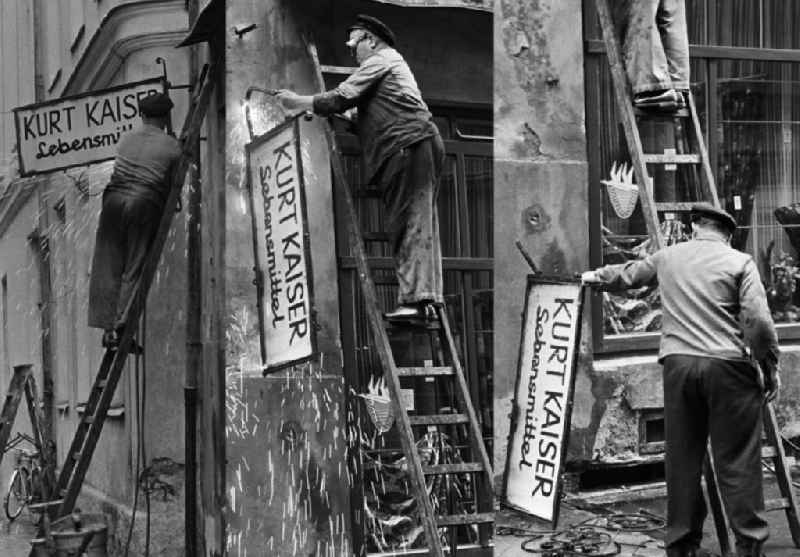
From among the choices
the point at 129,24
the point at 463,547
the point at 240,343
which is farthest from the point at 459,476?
the point at 129,24

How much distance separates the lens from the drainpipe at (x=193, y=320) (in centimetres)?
979

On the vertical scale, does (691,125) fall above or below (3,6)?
below

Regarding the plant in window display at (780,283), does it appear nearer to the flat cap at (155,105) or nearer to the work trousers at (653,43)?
the work trousers at (653,43)

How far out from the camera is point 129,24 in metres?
10.6

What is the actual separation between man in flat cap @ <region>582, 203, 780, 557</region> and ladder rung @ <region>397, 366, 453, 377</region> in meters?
1.26

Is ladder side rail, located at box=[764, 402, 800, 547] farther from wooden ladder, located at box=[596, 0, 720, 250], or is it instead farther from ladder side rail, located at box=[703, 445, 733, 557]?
wooden ladder, located at box=[596, 0, 720, 250]

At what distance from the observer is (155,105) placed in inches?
382

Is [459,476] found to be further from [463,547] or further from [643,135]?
[643,135]

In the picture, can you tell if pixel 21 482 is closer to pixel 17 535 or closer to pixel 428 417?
pixel 17 535

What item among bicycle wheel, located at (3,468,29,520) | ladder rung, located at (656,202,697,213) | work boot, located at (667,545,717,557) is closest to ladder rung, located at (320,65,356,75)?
ladder rung, located at (656,202,697,213)

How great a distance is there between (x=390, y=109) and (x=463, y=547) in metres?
3.27

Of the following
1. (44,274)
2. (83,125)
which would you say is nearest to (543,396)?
(83,125)

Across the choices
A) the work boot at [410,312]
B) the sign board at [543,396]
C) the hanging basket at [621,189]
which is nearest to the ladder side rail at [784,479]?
the sign board at [543,396]

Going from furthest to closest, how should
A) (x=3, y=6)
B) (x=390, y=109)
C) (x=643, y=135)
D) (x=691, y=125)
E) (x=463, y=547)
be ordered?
(x=3, y=6), (x=643, y=135), (x=463, y=547), (x=691, y=125), (x=390, y=109)
